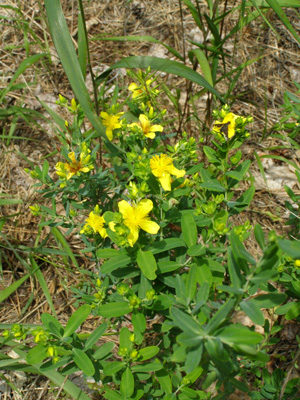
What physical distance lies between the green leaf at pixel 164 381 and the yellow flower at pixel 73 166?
3.15 ft

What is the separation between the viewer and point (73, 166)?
1.69 metres

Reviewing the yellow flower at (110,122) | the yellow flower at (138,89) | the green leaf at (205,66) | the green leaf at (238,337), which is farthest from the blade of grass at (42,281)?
the green leaf at (205,66)

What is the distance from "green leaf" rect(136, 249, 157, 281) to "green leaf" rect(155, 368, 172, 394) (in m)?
0.49

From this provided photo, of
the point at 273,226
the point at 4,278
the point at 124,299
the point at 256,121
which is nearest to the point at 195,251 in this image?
the point at 124,299

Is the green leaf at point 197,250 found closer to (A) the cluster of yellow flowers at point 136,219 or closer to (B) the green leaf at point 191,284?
(B) the green leaf at point 191,284

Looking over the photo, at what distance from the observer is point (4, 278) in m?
2.55

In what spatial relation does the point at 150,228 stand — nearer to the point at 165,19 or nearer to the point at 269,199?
the point at 269,199

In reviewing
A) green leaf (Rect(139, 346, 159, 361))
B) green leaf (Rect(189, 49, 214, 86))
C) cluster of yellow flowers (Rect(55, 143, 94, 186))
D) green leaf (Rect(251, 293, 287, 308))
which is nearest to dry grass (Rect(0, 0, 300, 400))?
green leaf (Rect(189, 49, 214, 86))

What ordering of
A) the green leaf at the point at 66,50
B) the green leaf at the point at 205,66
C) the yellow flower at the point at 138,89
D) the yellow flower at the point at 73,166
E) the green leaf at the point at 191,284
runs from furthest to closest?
1. the green leaf at the point at 205,66
2. the yellow flower at the point at 138,89
3. the yellow flower at the point at 73,166
4. the green leaf at the point at 66,50
5. the green leaf at the point at 191,284

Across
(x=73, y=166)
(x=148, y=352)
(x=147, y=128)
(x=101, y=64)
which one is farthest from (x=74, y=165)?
(x=101, y=64)

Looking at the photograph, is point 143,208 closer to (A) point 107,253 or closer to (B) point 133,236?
(B) point 133,236

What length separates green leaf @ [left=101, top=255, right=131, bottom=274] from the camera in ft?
4.61

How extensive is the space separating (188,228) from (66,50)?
95 cm

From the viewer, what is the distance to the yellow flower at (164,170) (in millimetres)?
1482
